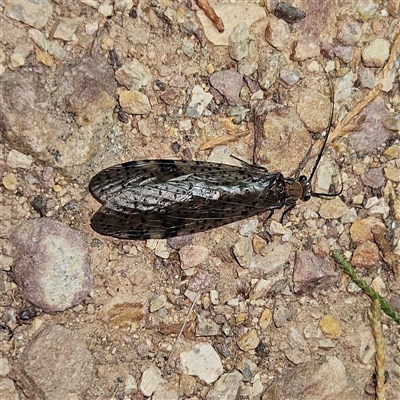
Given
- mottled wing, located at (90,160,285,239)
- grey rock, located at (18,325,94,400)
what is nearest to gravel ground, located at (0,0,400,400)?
grey rock, located at (18,325,94,400)

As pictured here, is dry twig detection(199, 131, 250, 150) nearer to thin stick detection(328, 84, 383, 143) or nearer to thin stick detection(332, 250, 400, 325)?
thin stick detection(328, 84, 383, 143)

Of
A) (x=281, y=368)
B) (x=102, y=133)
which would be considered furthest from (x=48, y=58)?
(x=281, y=368)

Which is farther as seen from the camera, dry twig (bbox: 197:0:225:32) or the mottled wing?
dry twig (bbox: 197:0:225:32)

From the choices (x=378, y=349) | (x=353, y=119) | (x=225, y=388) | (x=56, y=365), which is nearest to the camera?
(x=56, y=365)

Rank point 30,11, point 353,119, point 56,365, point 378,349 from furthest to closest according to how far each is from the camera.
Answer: point 353,119
point 378,349
point 30,11
point 56,365

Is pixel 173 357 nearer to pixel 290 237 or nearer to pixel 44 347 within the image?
pixel 44 347

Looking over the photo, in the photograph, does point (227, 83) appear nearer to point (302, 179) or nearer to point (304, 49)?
point (304, 49)

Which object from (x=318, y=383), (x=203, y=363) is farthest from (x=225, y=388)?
(x=318, y=383)

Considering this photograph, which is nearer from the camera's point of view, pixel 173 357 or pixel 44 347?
pixel 44 347
